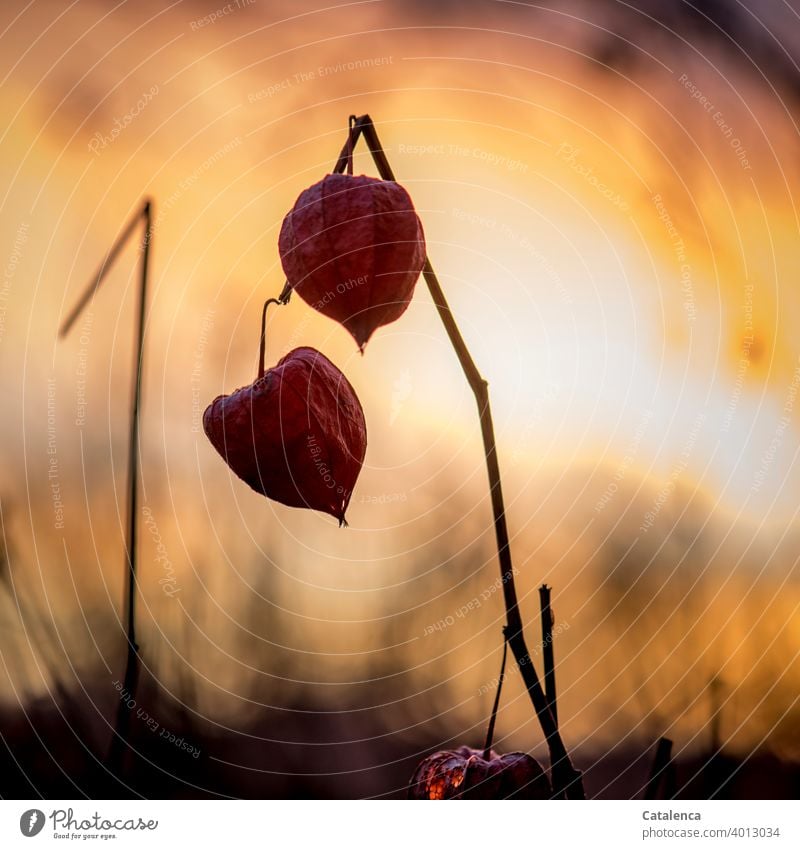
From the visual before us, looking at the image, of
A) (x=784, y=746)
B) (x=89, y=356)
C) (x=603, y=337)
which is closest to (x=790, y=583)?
(x=784, y=746)

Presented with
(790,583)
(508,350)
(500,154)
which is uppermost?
(500,154)
